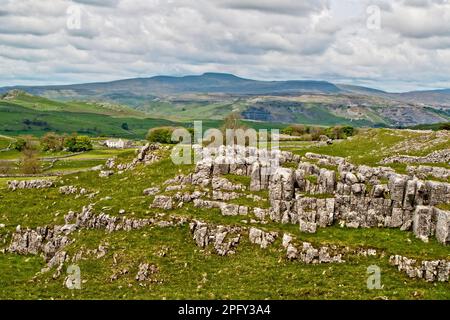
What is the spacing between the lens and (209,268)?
1868 inches

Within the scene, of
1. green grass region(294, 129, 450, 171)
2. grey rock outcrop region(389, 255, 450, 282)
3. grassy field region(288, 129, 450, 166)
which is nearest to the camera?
grey rock outcrop region(389, 255, 450, 282)

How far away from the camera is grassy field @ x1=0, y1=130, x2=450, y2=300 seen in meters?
42.2

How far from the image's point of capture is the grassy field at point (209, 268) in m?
42.2

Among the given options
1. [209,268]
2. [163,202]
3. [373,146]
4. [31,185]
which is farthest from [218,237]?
[373,146]

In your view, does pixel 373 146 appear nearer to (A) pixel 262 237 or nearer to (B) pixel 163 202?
(B) pixel 163 202

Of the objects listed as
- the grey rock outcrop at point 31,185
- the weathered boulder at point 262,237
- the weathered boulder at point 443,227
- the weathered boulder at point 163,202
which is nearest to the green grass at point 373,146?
the weathered boulder at point 443,227

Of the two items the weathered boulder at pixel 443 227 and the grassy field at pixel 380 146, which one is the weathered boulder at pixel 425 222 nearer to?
the weathered boulder at pixel 443 227


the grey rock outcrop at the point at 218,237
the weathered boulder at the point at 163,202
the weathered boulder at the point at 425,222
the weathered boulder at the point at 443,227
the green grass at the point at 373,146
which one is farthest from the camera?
the green grass at the point at 373,146

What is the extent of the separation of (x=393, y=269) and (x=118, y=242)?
91.0ft

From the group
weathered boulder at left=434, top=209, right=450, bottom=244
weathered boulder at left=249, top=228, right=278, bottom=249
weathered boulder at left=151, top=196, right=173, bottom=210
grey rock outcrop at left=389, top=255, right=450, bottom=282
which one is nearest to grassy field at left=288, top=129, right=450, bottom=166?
weathered boulder at left=434, top=209, right=450, bottom=244

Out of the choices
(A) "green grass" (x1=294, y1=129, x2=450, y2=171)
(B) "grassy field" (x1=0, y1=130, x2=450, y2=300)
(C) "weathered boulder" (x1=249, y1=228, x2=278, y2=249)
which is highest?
(A) "green grass" (x1=294, y1=129, x2=450, y2=171)

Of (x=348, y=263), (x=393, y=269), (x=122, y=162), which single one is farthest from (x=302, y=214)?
(x=122, y=162)

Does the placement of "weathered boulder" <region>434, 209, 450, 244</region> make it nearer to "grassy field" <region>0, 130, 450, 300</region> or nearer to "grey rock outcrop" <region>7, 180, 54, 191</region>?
"grassy field" <region>0, 130, 450, 300</region>
